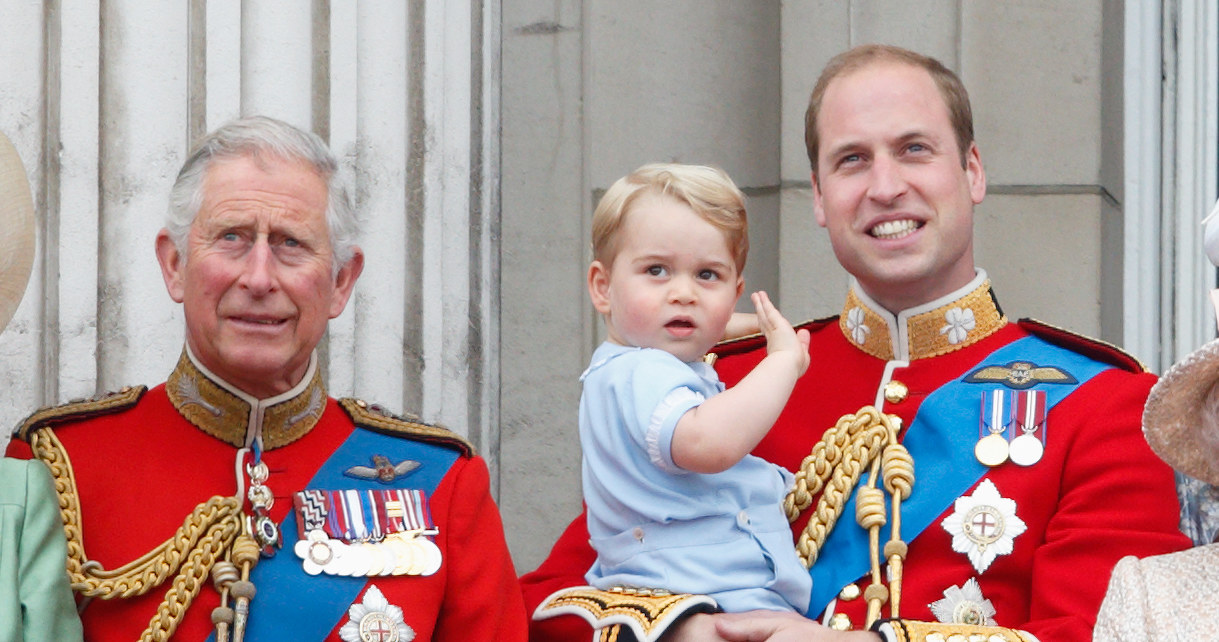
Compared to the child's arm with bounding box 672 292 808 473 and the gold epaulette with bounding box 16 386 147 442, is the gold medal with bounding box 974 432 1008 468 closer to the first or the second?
the child's arm with bounding box 672 292 808 473

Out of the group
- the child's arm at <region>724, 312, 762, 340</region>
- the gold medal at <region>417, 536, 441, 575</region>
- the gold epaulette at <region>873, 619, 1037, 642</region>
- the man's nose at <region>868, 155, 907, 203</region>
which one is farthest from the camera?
the child's arm at <region>724, 312, 762, 340</region>

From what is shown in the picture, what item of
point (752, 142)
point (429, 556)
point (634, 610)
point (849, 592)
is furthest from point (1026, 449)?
point (752, 142)

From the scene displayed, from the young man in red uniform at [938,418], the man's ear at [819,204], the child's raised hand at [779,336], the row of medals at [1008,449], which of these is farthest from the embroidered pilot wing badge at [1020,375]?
the man's ear at [819,204]

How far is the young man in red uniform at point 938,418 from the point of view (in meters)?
3.05

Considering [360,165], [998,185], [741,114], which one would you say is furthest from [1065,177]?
[360,165]

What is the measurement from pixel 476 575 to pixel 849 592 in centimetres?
Answer: 63

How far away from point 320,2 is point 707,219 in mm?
1586

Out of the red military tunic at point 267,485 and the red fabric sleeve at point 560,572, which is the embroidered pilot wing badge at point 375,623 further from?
the red fabric sleeve at point 560,572

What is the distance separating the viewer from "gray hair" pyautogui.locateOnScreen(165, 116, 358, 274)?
320 cm

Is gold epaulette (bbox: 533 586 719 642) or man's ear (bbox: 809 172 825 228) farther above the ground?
man's ear (bbox: 809 172 825 228)

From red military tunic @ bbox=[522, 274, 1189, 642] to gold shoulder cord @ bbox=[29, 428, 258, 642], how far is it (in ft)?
1.86

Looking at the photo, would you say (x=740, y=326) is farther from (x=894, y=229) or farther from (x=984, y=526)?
(x=984, y=526)

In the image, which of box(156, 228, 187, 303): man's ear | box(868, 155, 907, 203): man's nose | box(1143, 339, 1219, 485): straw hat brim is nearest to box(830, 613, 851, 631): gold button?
box(1143, 339, 1219, 485): straw hat brim

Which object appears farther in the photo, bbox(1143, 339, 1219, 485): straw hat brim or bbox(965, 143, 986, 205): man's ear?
bbox(965, 143, 986, 205): man's ear
